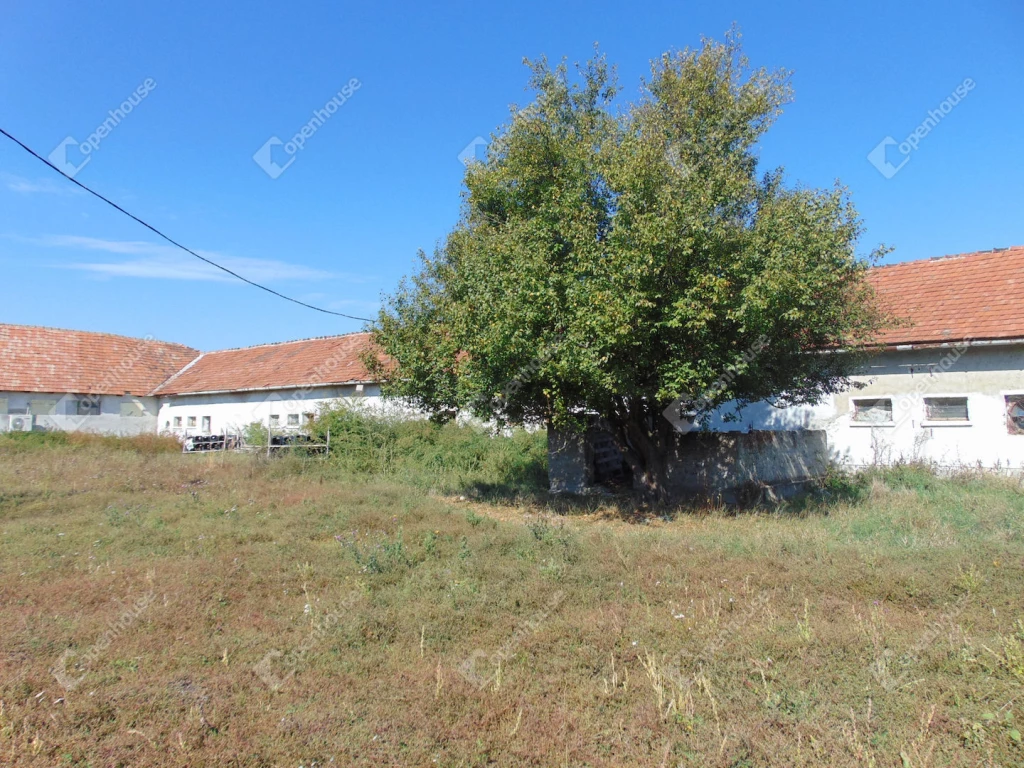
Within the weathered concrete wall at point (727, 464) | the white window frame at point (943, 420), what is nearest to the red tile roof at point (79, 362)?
the weathered concrete wall at point (727, 464)

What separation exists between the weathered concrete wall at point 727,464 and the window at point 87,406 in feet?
79.7

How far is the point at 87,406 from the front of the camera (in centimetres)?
2889

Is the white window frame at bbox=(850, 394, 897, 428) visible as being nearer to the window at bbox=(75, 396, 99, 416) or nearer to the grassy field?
the grassy field

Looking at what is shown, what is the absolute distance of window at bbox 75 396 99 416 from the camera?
93.5 ft

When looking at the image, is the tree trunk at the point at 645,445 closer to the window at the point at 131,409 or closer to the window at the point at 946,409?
the window at the point at 946,409

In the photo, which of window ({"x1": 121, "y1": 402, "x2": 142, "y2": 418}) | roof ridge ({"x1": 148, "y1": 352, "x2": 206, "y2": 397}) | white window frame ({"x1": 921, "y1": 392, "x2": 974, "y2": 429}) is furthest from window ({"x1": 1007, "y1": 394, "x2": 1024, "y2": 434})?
window ({"x1": 121, "y1": 402, "x2": 142, "y2": 418})

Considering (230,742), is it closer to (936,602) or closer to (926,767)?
(926,767)

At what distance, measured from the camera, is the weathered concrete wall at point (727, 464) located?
42.8ft

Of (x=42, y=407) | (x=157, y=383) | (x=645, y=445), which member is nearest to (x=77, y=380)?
(x=42, y=407)

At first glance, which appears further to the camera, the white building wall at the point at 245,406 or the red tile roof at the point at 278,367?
the red tile roof at the point at 278,367

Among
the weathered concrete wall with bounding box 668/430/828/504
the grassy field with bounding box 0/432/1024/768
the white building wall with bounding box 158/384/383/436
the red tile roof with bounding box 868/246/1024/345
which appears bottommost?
the grassy field with bounding box 0/432/1024/768

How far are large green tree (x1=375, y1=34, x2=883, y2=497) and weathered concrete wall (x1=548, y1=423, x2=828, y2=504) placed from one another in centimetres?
134

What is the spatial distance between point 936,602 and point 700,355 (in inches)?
176

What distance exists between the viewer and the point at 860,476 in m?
13.4
